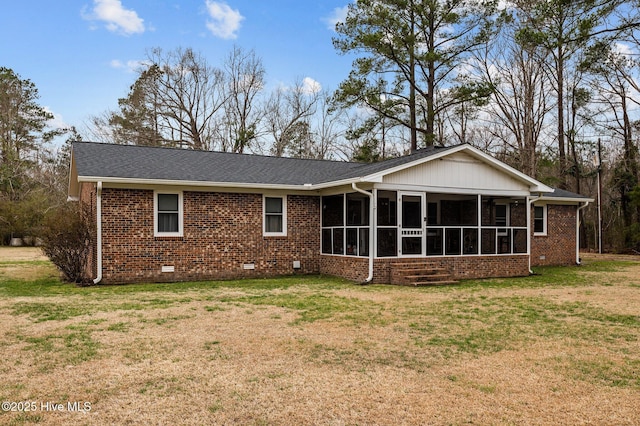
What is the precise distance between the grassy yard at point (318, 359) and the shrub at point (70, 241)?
6.22ft

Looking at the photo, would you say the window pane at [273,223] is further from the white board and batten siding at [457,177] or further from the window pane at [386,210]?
the white board and batten siding at [457,177]

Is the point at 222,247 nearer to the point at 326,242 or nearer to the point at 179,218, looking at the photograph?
the point at 179,218

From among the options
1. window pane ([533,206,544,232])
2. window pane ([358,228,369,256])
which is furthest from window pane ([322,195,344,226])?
window pane ([533,206,544,232])

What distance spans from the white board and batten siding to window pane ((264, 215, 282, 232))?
3.44m

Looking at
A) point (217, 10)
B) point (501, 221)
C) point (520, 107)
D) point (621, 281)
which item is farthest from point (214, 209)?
point (520, 107)

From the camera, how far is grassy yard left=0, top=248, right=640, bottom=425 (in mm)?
4203

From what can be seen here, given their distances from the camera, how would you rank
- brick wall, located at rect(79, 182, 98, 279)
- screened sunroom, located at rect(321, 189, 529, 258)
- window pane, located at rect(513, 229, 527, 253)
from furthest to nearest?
window pane, located at rect(513, 229, 527, 253), screened sunroom, located at rect(321, 189, 529, 258), brick wall, located at rect(79, 182, 98, 279)

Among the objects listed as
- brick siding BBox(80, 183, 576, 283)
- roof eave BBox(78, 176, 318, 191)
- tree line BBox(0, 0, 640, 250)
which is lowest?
brick siding BBox(80, 183, 576, 283)

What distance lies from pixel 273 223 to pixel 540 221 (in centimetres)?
1044

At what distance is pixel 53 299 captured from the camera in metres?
9.99

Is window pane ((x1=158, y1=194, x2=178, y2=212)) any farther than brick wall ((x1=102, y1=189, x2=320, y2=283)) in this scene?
Yes

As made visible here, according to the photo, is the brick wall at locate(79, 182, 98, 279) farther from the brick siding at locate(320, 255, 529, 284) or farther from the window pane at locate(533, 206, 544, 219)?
the window pane at locate(533, 206, 544, 219)

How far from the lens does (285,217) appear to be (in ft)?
48.5

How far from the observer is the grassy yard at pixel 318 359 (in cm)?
420
